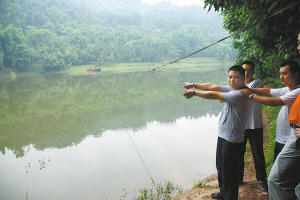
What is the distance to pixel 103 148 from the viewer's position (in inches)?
256

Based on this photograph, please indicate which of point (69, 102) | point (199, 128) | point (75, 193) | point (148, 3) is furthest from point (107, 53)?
point (148, 3)

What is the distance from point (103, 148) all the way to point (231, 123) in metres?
5.03

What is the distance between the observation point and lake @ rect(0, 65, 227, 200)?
4.61m

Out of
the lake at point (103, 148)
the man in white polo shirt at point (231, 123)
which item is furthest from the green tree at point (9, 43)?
the man in white polo shirt at point (231, 123)

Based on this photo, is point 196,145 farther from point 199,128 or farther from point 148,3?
point 148,3

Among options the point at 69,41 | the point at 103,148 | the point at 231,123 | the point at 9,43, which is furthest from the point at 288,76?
the point at 69,41

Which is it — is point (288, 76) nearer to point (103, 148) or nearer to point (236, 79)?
point (236, 79)

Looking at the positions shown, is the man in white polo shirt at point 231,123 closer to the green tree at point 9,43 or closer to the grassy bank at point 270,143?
the grassy bank at point 270,143

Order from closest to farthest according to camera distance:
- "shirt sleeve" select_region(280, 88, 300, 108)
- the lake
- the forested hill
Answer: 1. "shirt sleeve" select_region(280, 88, 300, 108)
2. the lake
3. the forested hill

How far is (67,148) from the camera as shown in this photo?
6891 millimetres

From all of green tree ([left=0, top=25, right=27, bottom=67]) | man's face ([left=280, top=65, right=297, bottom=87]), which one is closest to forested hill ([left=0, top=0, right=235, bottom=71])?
green tree ([left=0, top=25, right=27, bottom=67])

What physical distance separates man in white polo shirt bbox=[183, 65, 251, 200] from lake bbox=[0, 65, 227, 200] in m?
2.18

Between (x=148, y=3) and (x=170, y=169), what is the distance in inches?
5048

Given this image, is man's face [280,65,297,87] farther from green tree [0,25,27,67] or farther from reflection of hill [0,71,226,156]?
green tree [0,25,27,67]
